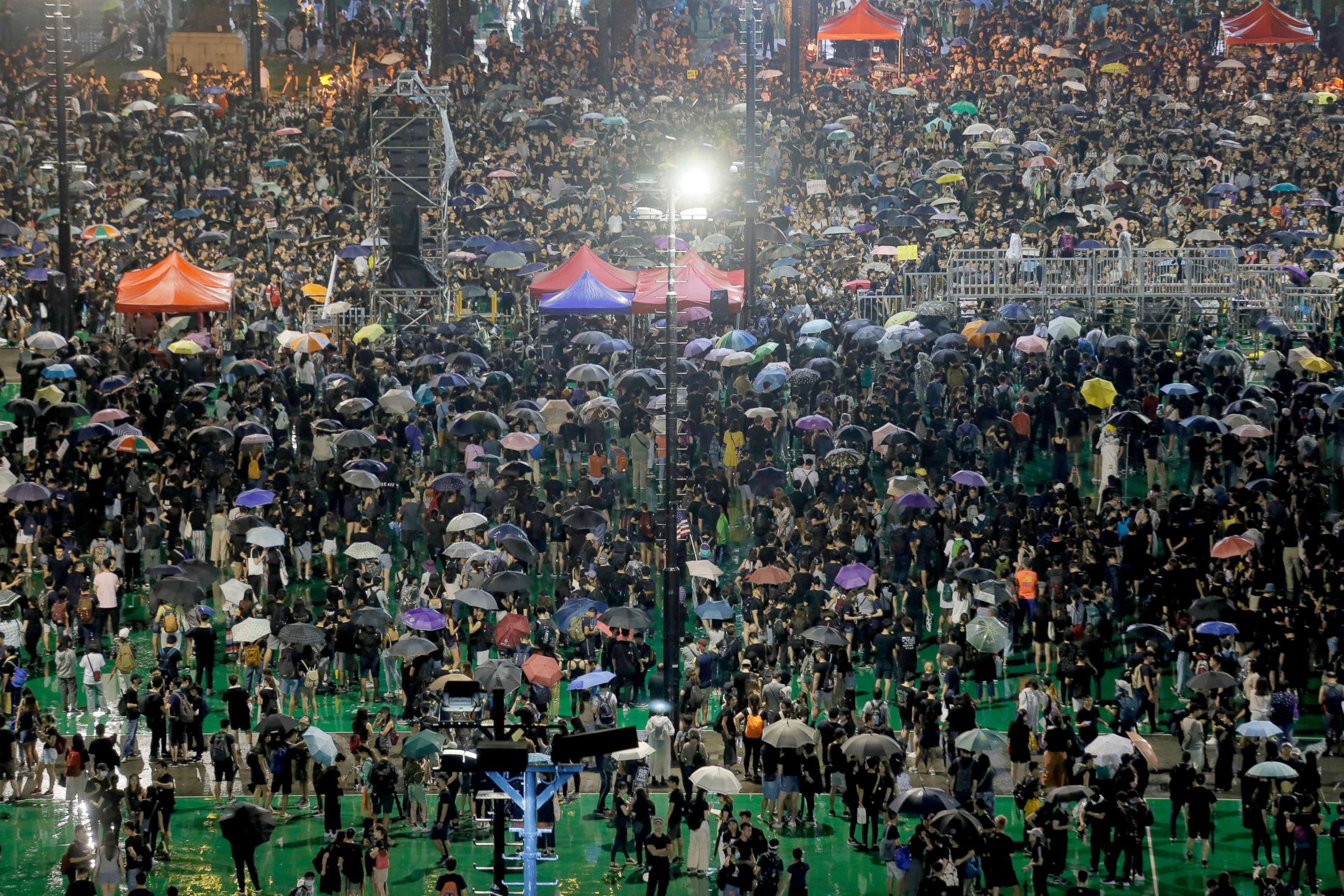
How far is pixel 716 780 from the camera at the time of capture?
73.1 feet

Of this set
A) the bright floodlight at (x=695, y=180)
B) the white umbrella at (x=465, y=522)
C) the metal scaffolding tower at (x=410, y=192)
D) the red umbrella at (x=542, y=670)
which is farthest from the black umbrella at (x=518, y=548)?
the metal scaffolding tower at (x=410, y=192)

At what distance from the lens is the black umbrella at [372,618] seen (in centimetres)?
2684

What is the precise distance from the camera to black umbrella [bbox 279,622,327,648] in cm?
2605

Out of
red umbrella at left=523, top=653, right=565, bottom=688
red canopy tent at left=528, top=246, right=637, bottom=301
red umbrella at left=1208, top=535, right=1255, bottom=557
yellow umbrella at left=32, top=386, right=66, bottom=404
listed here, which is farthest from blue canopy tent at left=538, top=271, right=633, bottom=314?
red umbrella at left=523, top=653, right=565, bottom=688

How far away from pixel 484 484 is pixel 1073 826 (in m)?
12.5

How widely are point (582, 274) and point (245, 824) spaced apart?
883 inches

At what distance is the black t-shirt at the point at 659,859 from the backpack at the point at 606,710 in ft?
11.8

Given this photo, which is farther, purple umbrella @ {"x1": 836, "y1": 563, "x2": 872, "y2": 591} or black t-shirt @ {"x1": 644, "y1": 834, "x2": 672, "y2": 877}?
purple umbrella @ {"x1": 836, "y1": 563, "x2": 872, "y2": 591}

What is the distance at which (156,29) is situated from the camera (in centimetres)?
6378

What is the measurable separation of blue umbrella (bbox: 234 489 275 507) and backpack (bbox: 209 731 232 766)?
7590 millimetres

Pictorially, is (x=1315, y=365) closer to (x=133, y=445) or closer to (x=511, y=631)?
(x=511, y=631)

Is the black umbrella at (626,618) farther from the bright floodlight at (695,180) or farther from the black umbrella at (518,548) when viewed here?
the bright floodlight at (695,180)

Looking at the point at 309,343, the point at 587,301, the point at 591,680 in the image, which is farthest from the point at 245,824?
the point at 587,301

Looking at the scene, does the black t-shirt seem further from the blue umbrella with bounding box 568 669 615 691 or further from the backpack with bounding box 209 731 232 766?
the backpack with bounding box 209 731 232 766
